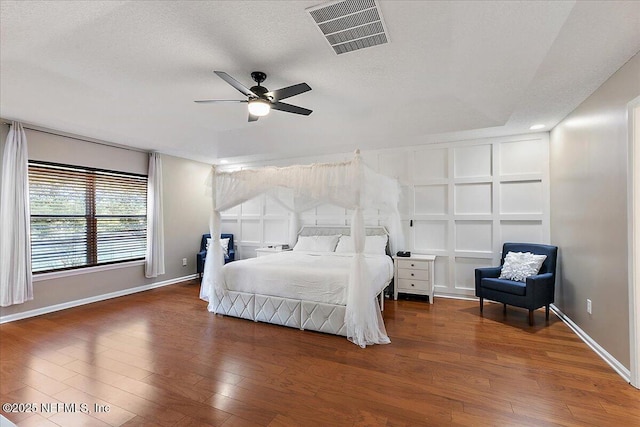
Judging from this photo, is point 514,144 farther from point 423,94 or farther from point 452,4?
point 452,4

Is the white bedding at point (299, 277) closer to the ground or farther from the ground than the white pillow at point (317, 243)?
closer to the ground

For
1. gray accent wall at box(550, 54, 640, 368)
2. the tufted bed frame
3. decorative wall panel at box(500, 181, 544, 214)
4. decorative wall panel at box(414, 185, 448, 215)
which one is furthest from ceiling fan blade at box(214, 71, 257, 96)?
decorative wall panel at box(500, 181, 544, 214)

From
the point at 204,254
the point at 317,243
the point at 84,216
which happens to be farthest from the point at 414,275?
the point at 84,216

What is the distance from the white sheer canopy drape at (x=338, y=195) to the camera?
10.2ft

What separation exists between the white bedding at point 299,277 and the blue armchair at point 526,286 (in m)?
1.31

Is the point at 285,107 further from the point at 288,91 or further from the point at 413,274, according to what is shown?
the point at 413,274

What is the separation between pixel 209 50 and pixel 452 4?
1929 millimetres

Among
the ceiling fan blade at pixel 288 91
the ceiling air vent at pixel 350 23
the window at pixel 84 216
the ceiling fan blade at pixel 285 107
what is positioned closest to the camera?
the ceiling air vent at pixel 350 23

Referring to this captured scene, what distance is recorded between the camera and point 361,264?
316 cm

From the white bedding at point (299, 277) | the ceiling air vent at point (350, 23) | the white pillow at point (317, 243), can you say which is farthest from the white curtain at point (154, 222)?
the ceiling air vent at point (350, 23)

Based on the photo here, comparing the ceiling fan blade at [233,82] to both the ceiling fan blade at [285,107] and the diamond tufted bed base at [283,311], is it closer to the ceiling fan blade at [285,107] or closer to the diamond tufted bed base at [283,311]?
the ceiling fan blade at [285,107]

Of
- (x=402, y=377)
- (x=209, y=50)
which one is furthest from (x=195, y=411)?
(x=209, y=50)

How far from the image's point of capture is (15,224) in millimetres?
3762

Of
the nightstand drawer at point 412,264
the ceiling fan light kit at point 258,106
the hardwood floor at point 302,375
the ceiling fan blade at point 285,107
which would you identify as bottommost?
the hardwood floor at point 302,375
